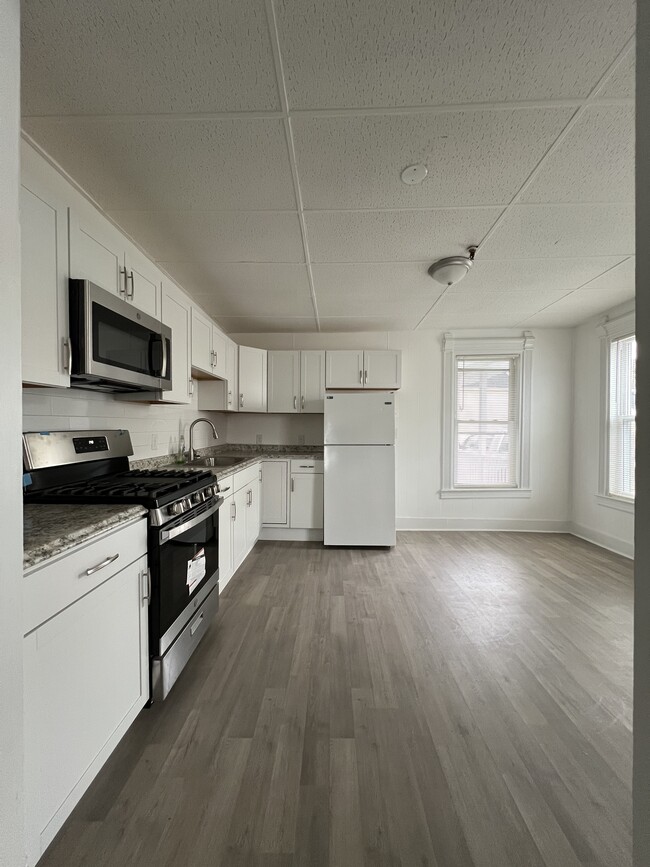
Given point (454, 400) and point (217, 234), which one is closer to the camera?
point (217, 234)

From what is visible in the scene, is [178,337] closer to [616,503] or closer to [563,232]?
[563,232]

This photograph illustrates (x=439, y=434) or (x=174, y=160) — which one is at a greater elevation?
(x=174, y=160)

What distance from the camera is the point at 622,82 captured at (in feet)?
4.24

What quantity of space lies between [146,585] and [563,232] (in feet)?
9.48

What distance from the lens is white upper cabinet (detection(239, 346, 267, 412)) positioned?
164 inches

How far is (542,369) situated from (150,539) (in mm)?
4588

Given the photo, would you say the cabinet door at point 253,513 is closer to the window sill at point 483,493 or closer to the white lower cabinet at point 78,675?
the white lower cabinet at point 78,675

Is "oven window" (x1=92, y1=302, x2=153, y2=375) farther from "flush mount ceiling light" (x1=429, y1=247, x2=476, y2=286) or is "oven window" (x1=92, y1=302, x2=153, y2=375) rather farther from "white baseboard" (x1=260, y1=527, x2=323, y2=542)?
"white baseboard" (x1=260, y1=527, x2=323, y2=542)

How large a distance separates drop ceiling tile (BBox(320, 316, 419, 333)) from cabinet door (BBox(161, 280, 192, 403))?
5.25 feet

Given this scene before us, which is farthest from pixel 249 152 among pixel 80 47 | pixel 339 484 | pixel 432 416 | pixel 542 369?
pixel 542 369

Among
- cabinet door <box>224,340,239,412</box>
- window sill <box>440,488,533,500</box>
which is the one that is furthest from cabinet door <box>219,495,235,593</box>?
window sill <box>440,488,533,500</box>

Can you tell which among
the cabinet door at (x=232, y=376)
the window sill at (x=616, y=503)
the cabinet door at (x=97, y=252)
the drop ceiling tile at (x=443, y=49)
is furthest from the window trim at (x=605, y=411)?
the cabinet door at (x=97, y=252)

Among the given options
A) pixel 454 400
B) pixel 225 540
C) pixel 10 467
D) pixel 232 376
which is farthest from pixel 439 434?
pixel 10 467

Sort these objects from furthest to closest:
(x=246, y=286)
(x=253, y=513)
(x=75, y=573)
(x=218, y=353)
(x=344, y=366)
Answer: (x=344, y=366), (x=253, y=513), (x=218, y=353), (x=246, y=286), (x=75, y=573)
